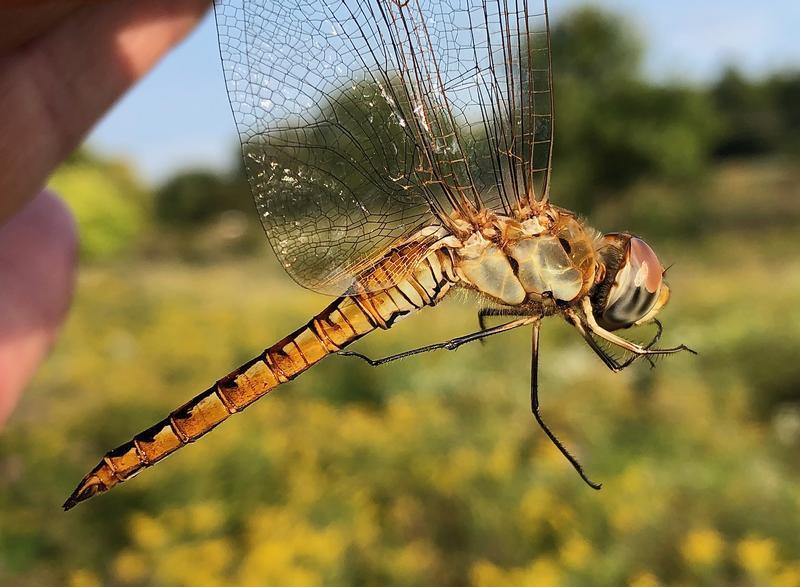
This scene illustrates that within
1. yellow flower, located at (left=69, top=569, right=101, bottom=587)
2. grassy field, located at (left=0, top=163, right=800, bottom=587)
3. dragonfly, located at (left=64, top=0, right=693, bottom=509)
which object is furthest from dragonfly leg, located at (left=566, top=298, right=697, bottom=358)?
yellow flower, located at (left=69, top=569, right=101, bottom=587)

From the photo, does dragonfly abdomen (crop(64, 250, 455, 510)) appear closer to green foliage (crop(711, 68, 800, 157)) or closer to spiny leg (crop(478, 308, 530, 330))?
spiny leg (crop(478, 308, 530, 330))

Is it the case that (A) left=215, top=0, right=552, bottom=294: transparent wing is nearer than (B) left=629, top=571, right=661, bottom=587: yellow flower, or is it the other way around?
(A) left=215, top=0, right=552, bottom=294: transparent wing

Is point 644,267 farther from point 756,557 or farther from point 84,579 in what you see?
point 84,579

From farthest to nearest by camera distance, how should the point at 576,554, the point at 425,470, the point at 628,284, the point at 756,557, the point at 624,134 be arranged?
the point at 624,134
the point at 425,470
the point at 576,554
the point at 756,557
the point at 628,284

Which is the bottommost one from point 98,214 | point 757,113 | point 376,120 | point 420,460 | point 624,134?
point 757,113

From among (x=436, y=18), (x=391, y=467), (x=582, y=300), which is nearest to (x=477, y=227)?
(x=582, y=300)

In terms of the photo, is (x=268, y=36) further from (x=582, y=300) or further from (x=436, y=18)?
(x=582, y=300)

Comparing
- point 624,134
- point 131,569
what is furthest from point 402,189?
point 624,134
